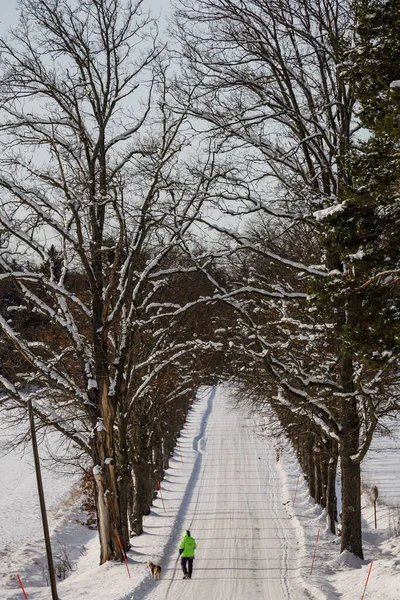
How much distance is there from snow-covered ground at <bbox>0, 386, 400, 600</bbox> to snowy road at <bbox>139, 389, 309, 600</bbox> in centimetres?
4

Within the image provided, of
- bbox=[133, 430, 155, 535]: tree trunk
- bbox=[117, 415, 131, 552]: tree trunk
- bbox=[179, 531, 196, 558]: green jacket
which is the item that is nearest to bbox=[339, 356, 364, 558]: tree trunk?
bbox=[179, 531, 196, 558]: green jacket

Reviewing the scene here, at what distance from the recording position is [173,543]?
19.8 metres

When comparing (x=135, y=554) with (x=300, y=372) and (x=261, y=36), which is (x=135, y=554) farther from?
(x=261, y=36)

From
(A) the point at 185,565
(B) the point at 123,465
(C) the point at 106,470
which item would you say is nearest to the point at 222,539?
(B) the point at 123,465

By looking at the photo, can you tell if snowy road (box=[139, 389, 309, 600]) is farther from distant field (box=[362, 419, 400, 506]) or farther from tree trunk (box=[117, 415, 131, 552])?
distant field (box=[362, 419, 400, 506])

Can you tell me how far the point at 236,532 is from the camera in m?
20.8

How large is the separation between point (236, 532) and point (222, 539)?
1.01m

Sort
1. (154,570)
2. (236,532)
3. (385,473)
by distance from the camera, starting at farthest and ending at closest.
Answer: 1. (385,473)
2. (236,532)
3. (154,570)

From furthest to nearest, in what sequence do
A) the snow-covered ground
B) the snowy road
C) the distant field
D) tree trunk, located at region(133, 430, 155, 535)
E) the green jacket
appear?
the distant field
tree trunk, located at region(133, 430, 155, 535)
the green jacket
the snowy road
the snow-covered ground

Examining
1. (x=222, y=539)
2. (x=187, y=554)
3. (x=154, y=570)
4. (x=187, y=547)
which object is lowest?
(x=222, y=539)

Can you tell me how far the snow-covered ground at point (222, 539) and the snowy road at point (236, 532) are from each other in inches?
1.6

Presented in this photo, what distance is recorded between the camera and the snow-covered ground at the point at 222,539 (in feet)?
44.4

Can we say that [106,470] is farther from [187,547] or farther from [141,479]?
[141,479]

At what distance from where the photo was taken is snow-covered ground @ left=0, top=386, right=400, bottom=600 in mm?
13531
